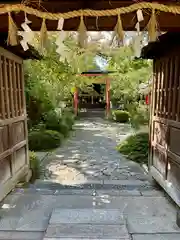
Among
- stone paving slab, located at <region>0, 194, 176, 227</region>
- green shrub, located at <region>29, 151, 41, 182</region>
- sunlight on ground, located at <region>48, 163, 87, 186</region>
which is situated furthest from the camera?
green shrub, located at <region>29, 151, 41, 182</region>

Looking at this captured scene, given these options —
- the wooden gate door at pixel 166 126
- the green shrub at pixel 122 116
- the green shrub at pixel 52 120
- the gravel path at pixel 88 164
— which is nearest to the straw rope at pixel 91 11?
the wooden gate door at pixel 166 126

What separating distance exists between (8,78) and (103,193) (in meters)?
2.12

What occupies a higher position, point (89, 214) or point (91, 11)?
point (91, 11)

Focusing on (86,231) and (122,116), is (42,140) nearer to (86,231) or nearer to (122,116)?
(86,231)

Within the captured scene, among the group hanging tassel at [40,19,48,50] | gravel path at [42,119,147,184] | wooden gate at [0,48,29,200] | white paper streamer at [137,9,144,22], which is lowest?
gravel path at [42,119,147,184]

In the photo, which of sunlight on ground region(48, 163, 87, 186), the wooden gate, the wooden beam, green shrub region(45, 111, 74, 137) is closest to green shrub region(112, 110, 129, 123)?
green shrub region(45, 111, 74, 137)

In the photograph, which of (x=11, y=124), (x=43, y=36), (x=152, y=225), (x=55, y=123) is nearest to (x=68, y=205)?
(x=152, y=225)

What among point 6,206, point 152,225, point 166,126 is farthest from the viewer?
point 166,126

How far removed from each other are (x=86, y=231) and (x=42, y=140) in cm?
568

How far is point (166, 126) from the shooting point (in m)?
3.46

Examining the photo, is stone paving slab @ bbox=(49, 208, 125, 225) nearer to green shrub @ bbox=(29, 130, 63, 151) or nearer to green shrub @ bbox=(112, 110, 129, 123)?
green shrub @ bbox=(29, 130, 63, 151)

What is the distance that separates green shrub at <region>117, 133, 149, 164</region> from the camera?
6460mm

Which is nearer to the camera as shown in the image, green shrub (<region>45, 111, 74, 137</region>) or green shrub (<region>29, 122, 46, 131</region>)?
green shrub (<region>29, 122, 46, 131</region>)

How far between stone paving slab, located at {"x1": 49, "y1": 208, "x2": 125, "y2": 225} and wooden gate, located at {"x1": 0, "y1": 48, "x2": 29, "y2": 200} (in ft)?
2.71
